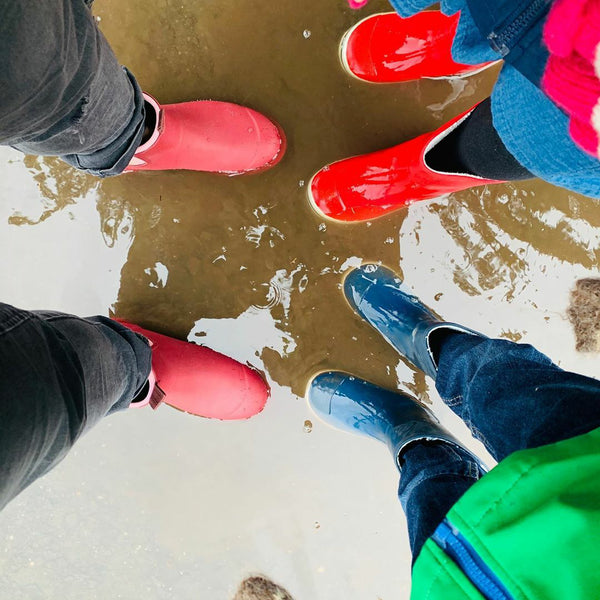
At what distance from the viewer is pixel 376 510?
132 cm

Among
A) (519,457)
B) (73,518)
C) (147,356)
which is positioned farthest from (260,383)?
(519,457)

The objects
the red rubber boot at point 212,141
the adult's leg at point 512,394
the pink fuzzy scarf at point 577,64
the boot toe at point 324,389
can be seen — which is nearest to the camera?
the pink fuzzy scarf at point 577,64

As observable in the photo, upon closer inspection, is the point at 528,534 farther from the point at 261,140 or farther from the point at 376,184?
the point at 261,140

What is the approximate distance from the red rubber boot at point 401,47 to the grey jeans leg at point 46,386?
90 cm

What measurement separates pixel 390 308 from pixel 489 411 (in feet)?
1.52

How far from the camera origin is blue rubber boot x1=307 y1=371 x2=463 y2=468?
4.08ft

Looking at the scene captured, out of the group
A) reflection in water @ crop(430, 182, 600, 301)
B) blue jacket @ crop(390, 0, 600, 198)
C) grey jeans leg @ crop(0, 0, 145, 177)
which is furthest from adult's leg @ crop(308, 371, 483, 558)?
grey jeans leg @ crop(0, 0, 145, 177)

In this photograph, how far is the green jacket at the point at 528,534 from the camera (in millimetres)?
472

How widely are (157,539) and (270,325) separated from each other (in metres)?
0.67

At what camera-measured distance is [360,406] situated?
1.28 metres

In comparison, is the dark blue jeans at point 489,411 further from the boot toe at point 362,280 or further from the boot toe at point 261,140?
the boot toe at point 261,140

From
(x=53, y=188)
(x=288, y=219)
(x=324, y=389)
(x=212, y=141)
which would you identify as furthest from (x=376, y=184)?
(x=53, y=188)

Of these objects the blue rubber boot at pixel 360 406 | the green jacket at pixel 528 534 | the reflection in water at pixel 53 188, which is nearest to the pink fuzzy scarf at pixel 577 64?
the green jacket at pixel 528 534

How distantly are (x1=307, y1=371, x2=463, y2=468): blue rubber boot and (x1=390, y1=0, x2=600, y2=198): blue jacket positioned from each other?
0.75 meters
